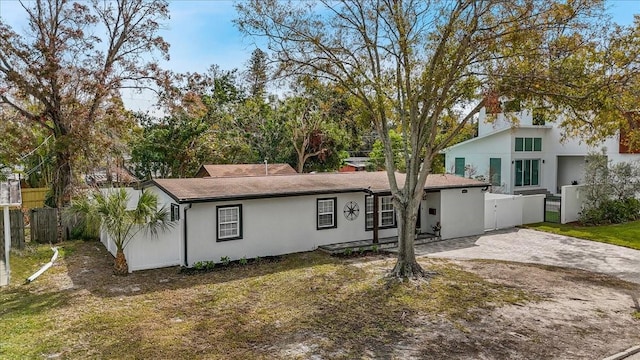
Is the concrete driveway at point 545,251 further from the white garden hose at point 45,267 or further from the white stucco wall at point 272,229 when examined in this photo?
the white garden hose at point 45,267

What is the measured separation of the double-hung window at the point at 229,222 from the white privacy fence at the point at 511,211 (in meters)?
11.0

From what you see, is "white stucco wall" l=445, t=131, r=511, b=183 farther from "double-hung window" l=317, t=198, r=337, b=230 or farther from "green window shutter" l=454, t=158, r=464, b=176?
"double-hung window" l=317, t=198, r=337, b=230

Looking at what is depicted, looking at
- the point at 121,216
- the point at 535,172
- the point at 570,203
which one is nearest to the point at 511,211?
the point at 570,203

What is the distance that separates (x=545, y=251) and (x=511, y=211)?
4.61 metres

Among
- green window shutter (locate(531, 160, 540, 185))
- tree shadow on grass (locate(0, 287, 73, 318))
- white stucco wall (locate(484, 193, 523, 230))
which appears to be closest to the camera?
tree shadow on grass (locate(0, 287, 73, 318))

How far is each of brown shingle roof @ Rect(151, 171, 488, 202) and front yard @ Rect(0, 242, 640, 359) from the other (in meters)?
2.20

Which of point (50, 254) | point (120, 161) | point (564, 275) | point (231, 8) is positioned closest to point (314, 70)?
point (231, 8)

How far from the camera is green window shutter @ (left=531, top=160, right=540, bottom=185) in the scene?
28.0 m

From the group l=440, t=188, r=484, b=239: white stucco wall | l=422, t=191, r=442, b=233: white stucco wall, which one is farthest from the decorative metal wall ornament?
l=440, t=188, r=484, b=239: white stucco wall

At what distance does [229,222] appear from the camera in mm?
13359

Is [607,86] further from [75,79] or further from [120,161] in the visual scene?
[120,161]

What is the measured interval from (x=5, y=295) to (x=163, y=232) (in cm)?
389

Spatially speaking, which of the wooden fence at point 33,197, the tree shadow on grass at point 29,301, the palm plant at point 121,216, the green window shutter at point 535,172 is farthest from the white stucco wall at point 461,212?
the wooden fence at point 33,197

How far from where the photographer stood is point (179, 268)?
12.7 metres
